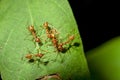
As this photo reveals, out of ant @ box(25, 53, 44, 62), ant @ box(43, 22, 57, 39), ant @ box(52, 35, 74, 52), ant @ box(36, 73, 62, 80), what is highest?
ant @ box(43, 22, 57, 39)

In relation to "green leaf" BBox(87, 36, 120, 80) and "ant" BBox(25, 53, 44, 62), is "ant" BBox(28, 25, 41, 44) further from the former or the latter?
"green leaf" BBox(87, 36, 120, 80)

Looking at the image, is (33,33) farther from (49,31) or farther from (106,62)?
(106,62)

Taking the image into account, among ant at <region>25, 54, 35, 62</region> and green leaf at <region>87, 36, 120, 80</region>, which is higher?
ant at <region>25, 54, 35, 62</region>

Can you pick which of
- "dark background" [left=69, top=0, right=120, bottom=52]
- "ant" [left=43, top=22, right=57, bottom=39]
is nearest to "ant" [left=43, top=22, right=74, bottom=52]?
"ant" [left=43, top=22, right=57, bottom=39]

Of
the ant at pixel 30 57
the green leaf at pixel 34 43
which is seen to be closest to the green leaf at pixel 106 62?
the green leaf at pixel 34 43

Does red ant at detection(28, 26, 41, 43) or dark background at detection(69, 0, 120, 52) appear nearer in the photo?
red ant at detection(28, 26, 41, 43)

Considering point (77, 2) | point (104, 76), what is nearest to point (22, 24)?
point (104, 76)
